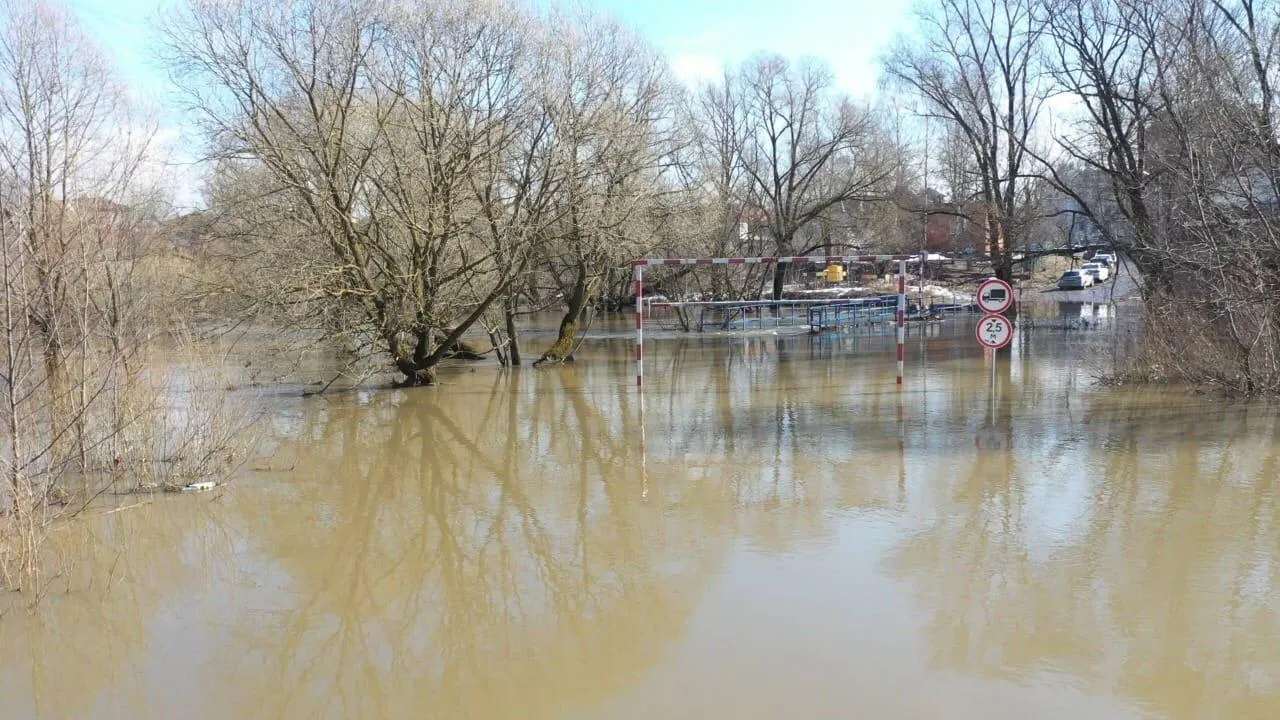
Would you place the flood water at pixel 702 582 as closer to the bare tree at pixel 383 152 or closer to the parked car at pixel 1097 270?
the bare tree at pixel 383 152

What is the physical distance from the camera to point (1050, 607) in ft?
16.2

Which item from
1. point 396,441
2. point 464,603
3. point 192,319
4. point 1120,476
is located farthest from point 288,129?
point 1120,476

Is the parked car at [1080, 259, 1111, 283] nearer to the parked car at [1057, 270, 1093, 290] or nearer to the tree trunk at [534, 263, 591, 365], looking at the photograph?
the parked car at [1057, 270, 1093, 290]

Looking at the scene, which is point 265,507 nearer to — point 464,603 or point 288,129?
point 464,603

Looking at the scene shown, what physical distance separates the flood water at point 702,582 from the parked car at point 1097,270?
51571 millimetres

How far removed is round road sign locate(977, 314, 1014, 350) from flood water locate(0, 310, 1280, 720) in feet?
7.28

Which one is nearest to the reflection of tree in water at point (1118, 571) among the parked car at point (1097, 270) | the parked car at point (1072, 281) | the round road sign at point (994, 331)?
the round road sign at point (994, 331)

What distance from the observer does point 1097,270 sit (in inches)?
2304

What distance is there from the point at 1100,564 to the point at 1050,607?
92 cm

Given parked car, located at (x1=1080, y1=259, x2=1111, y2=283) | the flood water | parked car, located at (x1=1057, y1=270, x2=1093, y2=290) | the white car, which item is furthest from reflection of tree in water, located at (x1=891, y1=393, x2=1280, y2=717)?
parked car, located at (x1=1080, y1=259, x2=1111, y2=283)

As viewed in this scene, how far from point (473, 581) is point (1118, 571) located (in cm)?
409

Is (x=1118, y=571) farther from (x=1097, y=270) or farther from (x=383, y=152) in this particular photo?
(x=1097, y=270)

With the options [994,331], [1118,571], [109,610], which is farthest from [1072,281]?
[109,610]

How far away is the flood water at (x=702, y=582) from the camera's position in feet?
13.8
